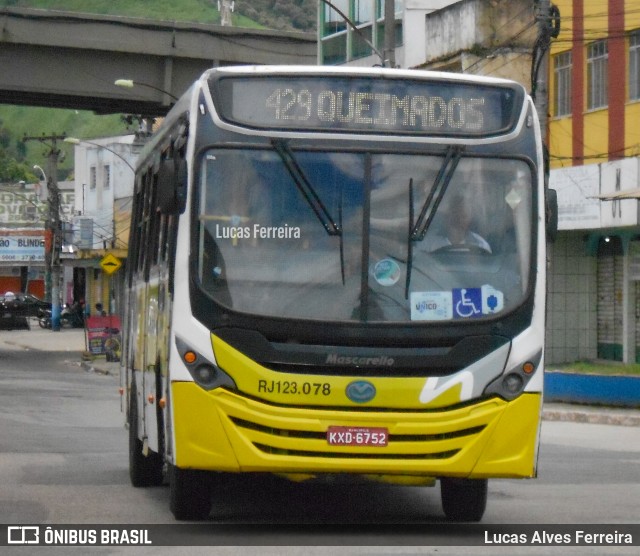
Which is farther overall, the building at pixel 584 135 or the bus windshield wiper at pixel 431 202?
the building at pixel 584 135

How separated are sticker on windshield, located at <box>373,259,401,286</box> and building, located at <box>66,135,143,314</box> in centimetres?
6251

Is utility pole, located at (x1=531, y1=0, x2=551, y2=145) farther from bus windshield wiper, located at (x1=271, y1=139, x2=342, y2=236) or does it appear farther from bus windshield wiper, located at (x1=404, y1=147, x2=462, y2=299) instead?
bus windshield wiper, located at (x1=271, y1=139, x2=342, y2=236)

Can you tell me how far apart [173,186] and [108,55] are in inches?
1183

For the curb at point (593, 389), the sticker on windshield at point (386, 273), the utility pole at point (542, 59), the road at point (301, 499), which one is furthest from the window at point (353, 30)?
the sticker on windshield at point (386, 273)

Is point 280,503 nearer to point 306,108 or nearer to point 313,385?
point 313,385

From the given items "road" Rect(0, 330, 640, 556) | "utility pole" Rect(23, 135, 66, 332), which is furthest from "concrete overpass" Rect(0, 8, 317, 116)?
"utility pole" Rect(23, 135, 66, 332)

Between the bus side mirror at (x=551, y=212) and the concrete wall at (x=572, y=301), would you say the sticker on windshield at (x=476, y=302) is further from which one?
the concrete wall at (x=572, y=301)

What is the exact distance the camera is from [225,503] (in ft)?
40.0

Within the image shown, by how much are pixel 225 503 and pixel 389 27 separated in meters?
18.7

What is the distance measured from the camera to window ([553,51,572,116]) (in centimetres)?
3250

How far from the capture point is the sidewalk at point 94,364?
23938 millimetres

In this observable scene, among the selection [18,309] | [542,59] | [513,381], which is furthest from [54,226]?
[513,381]

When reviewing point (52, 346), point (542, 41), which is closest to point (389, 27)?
point (542, 41)

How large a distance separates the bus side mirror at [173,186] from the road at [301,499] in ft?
7.06
